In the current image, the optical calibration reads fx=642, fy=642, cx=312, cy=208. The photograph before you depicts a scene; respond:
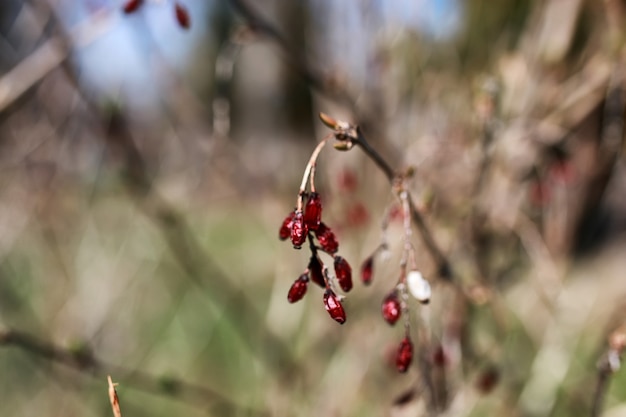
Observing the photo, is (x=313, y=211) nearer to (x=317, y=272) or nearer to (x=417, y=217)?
(x=317, y=272)

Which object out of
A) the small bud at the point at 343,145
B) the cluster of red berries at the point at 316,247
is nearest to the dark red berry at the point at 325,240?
the cluster of red berries at the point at 316,247

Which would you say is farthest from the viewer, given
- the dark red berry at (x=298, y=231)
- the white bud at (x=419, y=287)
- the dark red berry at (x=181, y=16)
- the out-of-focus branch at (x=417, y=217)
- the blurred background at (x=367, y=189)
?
the blurred background at (x=367, y=189)

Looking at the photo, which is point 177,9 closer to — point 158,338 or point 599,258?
point 158,338

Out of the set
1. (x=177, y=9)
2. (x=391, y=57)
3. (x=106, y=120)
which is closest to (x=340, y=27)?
(x=391, y=57)

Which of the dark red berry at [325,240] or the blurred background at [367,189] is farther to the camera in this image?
the blurred background at [367,189]

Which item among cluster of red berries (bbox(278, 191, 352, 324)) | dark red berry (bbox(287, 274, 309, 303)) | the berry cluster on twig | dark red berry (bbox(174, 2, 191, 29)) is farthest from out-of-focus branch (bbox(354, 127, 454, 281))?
dark red berry (bbox(174, 2, 191, 29))

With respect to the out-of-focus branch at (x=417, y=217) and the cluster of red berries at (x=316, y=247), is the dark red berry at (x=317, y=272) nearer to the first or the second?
the cluster of red berries at (x=316, y=247)

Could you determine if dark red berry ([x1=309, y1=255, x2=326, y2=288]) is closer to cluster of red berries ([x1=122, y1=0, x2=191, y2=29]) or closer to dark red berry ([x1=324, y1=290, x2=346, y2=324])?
dark red berry ([x1=324, y1=290, x2=346, y2=324])

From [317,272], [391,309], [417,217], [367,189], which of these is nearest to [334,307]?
[317,272]
